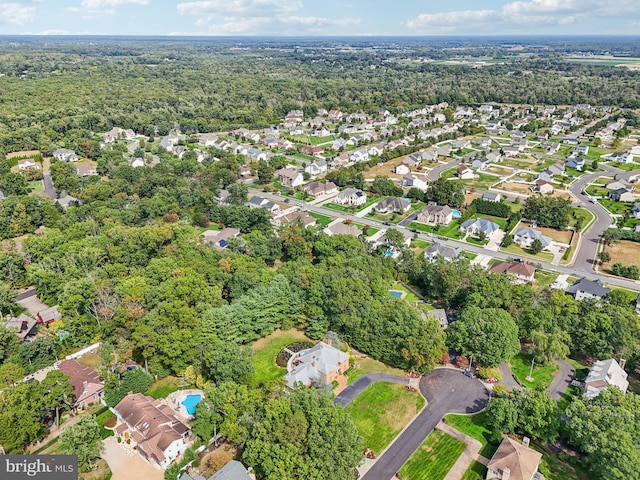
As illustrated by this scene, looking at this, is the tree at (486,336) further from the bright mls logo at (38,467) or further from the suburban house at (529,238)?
the bright mls logo at (38,467)

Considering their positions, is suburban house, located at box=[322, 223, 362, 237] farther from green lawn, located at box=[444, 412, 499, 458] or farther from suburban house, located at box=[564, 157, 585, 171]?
suburban house, located at box=[564, 157, 585, 171]

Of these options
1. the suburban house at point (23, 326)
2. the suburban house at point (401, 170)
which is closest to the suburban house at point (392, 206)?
the suburban house at point (401, 170)

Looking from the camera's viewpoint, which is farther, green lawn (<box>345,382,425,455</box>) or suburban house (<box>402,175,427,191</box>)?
suburban house (<box>402,175,427,191</box>)

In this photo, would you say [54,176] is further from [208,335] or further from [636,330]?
[636,330]

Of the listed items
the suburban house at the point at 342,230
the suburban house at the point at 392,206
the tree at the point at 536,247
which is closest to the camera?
the tree at the point at 536,247

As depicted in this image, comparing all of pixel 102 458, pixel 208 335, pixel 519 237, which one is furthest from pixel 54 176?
pixel 519 237

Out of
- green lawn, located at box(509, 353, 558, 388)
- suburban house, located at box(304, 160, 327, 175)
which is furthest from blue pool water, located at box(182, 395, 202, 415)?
suburban house, located at box(304, 160, 327, 175)
